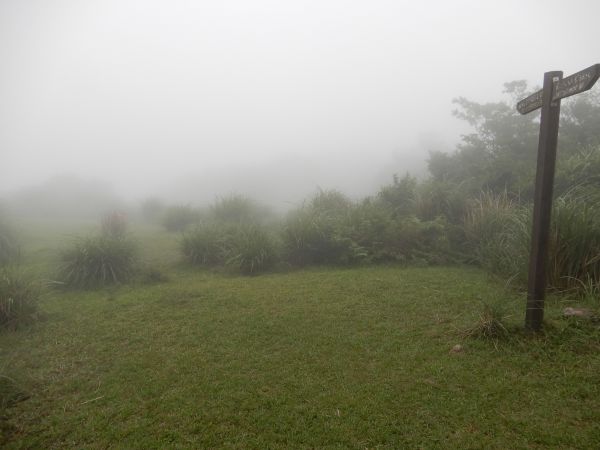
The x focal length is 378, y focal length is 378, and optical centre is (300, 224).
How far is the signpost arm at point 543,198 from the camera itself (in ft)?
10.4

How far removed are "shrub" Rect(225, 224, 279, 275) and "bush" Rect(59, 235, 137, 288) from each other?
1.78m

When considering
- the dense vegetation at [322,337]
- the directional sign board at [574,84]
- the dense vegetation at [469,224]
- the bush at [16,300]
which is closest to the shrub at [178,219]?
the dense vegetation at [469,224]

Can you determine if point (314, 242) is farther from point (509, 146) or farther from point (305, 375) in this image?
point (509, 146)

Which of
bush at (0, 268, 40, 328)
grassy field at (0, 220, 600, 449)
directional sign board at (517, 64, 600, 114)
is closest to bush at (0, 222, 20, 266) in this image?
bush at (0, 268, 40, 328)

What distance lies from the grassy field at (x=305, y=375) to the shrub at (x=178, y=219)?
267 inches

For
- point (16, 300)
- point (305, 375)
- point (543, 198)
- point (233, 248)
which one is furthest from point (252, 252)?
point (543, 198)

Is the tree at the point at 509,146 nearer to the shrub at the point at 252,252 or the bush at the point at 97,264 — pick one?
the shrub at the point at 252,252

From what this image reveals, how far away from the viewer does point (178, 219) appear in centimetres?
1181

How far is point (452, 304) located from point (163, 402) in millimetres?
3271

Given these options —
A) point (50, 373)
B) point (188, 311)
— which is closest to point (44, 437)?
point (50, 373)

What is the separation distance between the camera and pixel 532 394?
105 inches

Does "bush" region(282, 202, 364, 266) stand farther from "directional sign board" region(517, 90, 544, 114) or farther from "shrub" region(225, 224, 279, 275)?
"directional sign board" region(517, 90, 544, 114)

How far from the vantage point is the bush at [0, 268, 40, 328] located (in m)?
4.39

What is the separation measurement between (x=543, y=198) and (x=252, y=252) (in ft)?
15.4
